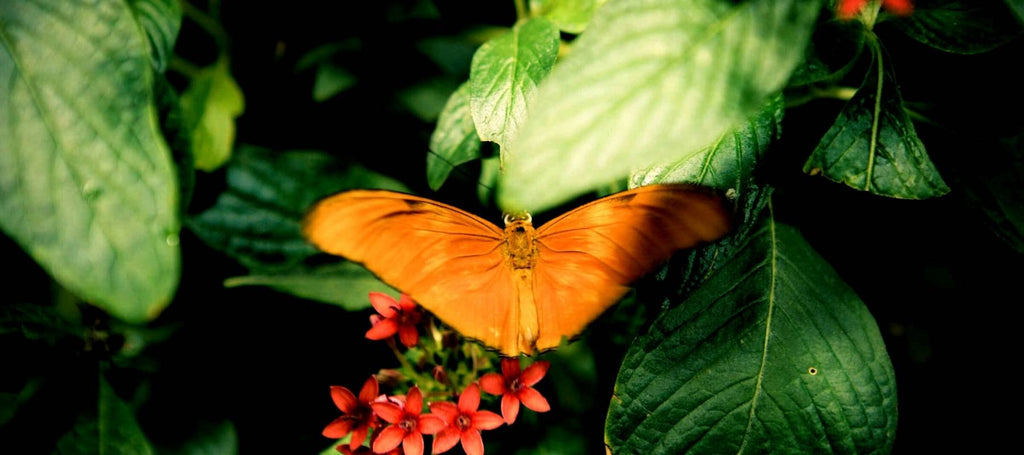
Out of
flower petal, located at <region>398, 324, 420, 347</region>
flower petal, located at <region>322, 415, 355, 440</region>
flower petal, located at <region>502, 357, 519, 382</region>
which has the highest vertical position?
flower petal, located at <region>502, 357, 519, 382</region>

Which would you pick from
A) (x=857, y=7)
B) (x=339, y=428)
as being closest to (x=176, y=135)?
(x=339, y=428)

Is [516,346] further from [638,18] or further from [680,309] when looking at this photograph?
[638,18]

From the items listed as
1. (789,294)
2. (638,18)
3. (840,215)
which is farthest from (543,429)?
(638,18)

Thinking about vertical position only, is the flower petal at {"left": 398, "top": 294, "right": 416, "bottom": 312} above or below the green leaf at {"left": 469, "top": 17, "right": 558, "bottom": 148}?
below

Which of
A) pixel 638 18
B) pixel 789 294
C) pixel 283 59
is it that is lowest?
pixel 283 59

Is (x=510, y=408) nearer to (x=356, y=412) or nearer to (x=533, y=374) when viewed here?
(x=533, y=374)

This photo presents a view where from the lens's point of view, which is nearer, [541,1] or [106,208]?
[106,208]

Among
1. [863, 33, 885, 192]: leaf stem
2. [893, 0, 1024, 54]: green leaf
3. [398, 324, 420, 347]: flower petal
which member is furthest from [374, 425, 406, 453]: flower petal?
[893, 0, 1024, 54]: green leaf

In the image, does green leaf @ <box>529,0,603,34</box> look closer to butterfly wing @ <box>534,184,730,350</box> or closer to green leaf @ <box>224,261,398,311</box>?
butterfly wing @ <box>534,184,730,350</box>
